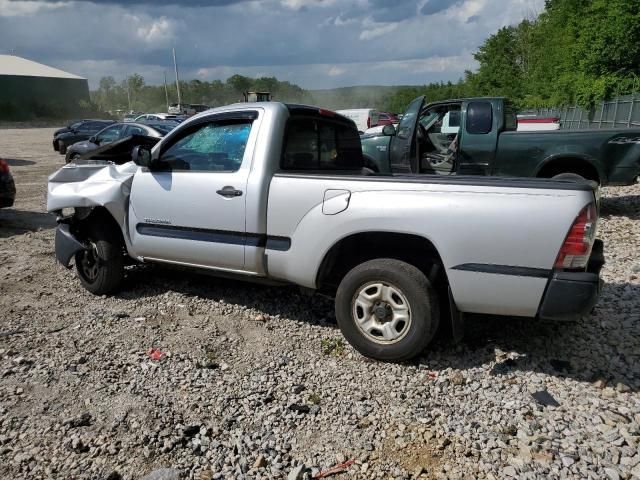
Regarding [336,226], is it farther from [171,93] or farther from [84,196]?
[171,93]

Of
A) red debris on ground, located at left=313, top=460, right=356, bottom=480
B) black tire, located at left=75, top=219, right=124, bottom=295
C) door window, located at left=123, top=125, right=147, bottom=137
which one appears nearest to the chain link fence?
door window, located at left=123, top=125, right=147, bottom=137

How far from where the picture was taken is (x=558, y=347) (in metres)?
3.95

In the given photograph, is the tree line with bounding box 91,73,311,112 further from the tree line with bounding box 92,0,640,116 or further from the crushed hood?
the crushed hood

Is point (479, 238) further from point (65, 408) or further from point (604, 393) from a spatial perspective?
point (65, 408)

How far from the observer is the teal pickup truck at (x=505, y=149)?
25.1ft

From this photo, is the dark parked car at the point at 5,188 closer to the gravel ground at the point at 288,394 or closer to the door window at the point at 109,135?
the gravel ground at the point at 288,394

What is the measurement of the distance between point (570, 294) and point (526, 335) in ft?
3.64

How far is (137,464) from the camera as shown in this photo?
2.75m

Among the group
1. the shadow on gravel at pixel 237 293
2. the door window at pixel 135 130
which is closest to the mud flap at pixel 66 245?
the shadow on gravel at pixel 237 293

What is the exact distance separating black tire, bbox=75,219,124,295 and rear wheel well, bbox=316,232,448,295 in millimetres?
2209

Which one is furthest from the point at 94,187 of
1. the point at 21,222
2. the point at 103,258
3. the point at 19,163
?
the point at 19,163

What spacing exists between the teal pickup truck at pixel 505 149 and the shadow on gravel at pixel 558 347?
3.70 m

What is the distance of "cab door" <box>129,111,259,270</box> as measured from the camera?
163 inches

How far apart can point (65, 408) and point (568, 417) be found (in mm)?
3127
